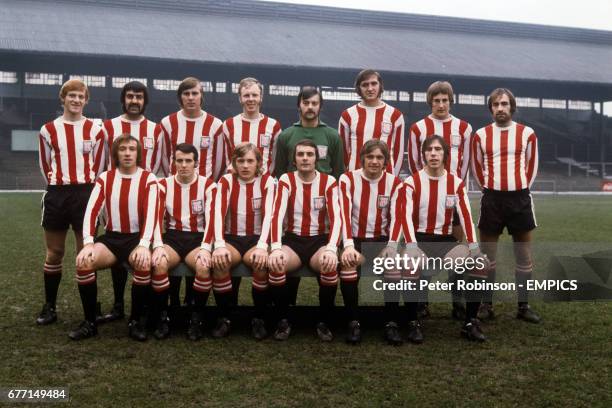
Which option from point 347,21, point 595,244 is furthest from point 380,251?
point 347,21

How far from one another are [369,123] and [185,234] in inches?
59.5

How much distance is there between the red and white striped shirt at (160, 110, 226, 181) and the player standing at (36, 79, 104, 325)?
523 millimetres

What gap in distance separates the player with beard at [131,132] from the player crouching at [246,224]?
0.76m

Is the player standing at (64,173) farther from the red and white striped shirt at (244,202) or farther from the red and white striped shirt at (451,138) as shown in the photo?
the red and white striped shirt at (451,138)

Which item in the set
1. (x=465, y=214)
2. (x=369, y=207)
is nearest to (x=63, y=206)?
(x=369, y=207)

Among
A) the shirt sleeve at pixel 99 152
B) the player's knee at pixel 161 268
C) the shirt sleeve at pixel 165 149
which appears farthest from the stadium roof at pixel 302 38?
the player's knee at pixel 161 268

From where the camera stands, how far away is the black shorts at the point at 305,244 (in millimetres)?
3529

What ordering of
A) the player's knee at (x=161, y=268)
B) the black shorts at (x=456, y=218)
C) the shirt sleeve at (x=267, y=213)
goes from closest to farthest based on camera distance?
1. the player's knee at (x=161, y=268)
2. the shirt sleeve at (x=267, y=213)
3. the black shorts at (x=456, y=218)

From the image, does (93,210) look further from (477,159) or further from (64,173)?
(477,159)

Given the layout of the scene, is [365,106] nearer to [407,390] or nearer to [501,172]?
[501,172]

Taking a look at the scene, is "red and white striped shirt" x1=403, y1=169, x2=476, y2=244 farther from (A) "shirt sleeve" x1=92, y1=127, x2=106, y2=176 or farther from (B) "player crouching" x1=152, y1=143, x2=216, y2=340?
(A) "shirt sleeve" x1=92, y1=127, x2=106, y2=176

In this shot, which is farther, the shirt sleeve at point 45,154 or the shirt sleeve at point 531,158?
the shirt sleeve at point 531,158

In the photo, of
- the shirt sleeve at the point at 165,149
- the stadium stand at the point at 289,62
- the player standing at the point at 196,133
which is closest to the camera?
the player standing at the point at 196,133

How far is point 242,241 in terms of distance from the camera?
3.65 metres
